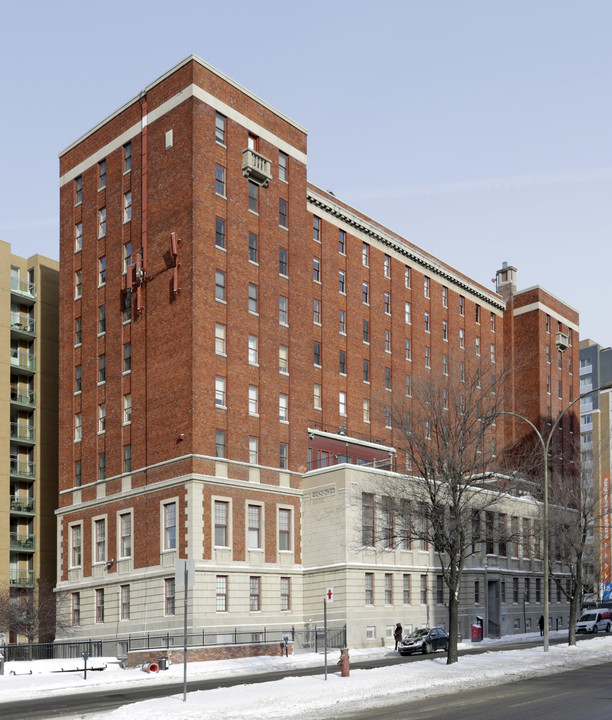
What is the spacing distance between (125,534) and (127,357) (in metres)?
11.2

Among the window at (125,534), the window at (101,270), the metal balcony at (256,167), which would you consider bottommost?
the window at (125,534)

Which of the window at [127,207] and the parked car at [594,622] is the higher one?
the window at [127,207]

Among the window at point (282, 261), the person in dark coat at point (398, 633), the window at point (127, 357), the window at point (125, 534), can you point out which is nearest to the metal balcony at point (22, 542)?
the window at point (125, 534)

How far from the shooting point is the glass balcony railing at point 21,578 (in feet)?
225

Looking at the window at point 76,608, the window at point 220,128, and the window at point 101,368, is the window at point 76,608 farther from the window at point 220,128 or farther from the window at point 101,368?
the window at point 220,128

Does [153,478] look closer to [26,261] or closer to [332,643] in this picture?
[332,643]

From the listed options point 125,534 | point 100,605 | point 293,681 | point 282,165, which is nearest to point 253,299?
point 282,165

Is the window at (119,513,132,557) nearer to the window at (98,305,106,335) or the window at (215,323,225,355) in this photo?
the window at (215,323,225,355)

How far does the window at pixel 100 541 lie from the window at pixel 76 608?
10.0 ft

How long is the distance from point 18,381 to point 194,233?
25947mm

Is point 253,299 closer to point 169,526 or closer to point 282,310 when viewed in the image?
point 282,310

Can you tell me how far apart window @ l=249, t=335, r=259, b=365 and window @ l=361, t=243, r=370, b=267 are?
20.0m

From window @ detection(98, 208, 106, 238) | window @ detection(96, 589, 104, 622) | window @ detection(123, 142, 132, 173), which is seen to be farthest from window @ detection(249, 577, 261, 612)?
window @ detection(123, 142, 132, 173)

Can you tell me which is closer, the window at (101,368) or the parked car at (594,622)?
the window at (101,368)
